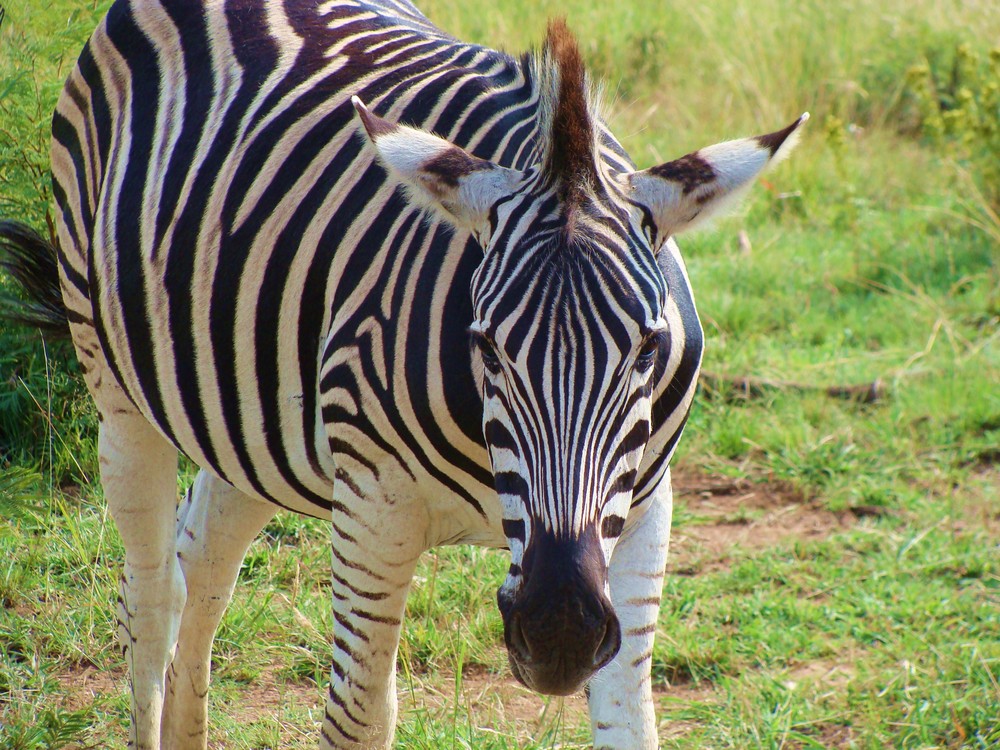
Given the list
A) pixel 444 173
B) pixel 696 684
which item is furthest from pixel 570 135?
pixel 696 684

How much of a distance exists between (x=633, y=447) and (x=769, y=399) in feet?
11.3

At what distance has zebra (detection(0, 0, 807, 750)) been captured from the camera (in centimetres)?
196

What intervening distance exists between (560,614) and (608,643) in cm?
13

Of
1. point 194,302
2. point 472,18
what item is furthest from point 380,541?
point 472,18

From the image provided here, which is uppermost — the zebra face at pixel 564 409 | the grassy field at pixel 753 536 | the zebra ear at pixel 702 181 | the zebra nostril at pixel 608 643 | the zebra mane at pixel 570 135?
the zebra mane at pixel 570 135

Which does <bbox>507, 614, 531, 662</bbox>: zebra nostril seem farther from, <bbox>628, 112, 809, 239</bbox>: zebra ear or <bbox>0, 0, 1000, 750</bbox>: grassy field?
<bbox>0, 0, 1000, 750</bbox>: grassy field

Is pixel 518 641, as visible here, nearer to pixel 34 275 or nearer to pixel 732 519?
pixel 34 275

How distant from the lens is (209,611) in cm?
332

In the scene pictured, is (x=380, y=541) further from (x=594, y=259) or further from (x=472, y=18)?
(x=472, y=18)

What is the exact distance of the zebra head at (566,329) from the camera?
1900mm

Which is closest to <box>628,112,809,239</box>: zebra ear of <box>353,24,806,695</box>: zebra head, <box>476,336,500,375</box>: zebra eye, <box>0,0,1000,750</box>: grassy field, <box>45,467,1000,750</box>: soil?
<box>353,24,806,695</box>: zebra head

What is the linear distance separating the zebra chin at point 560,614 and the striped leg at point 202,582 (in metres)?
1.62

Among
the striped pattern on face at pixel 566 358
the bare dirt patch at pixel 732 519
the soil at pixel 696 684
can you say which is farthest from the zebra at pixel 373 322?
the bare dirt patch at pixel 732 519

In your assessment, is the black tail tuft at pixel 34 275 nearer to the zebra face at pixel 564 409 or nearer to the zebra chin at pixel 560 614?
the zebra face at pixel 564 409
